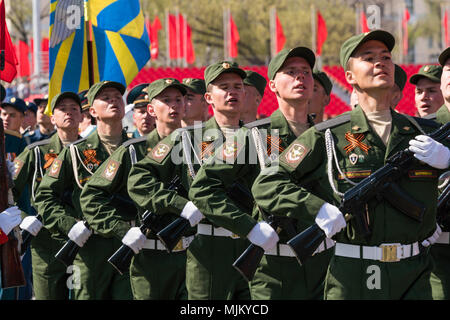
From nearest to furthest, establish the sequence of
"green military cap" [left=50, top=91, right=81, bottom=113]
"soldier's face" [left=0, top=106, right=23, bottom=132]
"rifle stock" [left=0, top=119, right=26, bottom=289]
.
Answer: "rifle stock" [left=0, top=119, right=26, bottom=289]
"green military cap" [left=50, top=91, right=81, bottom=113]
"soldier's face" [left=0, top=106, right=23, bottom=132]

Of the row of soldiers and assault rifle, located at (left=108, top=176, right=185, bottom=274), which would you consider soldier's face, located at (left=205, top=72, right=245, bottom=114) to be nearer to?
the row of soldiers

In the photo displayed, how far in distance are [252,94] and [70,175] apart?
5.78ft

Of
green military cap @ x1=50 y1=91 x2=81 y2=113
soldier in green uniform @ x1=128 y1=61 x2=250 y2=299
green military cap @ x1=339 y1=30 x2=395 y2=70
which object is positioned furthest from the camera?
green military cap @ x1=50 y1=91 x2=81 y2=113

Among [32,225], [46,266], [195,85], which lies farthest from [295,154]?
[46,266]

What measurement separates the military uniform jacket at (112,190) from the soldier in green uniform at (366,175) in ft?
6.69

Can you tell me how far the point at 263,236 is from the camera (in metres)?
4.90

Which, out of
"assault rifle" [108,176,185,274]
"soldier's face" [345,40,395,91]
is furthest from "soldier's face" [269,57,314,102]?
"assault rifle" [108,176,185,274]

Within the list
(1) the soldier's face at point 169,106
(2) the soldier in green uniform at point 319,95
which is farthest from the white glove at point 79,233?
(2) the soldier in green uniform at point 319,95

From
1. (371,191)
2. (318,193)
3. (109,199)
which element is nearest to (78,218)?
(109,199)

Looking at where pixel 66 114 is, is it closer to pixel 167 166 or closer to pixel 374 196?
pixel 167 166

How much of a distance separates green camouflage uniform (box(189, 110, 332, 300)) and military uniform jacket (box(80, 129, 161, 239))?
131 centimetres

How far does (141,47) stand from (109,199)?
363 cm

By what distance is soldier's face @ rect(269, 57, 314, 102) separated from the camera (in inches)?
219

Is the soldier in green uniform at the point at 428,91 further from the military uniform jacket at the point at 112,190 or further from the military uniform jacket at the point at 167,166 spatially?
the military uniform jacket at the point at 112,190
